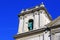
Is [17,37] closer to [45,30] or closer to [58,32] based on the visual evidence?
[45,30]

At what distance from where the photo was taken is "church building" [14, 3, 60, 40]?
91.5 feet

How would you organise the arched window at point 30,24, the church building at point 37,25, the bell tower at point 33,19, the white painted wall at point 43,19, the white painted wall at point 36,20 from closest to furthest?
1. the church building at point 37,25
2. the white painted wall at point 43,19
3. the white painted wall at point 36,20
4. the bell tower at point 33,19
5. the arched window at point 30,24

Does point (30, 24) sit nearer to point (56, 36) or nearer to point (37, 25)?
point (37, 25)

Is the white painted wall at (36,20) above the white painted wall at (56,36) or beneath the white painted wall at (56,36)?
above

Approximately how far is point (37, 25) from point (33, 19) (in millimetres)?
1506

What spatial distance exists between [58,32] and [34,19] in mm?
4943

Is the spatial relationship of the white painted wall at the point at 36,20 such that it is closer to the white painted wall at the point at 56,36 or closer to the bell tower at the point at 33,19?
the bell tower at the point at 33,19

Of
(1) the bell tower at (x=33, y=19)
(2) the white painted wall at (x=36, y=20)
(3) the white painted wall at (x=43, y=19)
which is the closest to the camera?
(3) the white painted wall at (x=43, y=19)

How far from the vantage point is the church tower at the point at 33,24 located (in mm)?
28441

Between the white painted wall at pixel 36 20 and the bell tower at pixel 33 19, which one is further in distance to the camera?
the bell tower at pixel 33 19

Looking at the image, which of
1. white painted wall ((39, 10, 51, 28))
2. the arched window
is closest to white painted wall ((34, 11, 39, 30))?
white painted wall ((39, 10, 51, 28))

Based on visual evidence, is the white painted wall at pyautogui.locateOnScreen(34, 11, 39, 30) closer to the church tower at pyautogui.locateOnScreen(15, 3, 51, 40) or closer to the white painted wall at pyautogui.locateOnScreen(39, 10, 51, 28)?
the church tower at pyautogui.locateOnScreen(15, 3, 51, 40)

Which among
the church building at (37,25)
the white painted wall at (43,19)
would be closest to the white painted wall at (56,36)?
the church building at (37,25)

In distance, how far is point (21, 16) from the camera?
32312 millimetres
